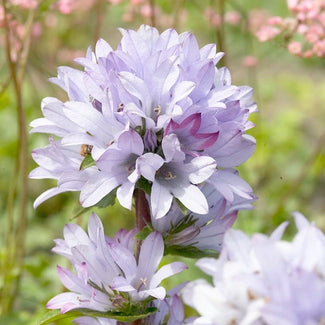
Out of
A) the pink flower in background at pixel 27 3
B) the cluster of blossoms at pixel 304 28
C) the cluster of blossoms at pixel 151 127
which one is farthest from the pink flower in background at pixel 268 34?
the cluster of blossoms at pixel 151 127

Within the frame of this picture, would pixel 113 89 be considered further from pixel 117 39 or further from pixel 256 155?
pixel 117 39

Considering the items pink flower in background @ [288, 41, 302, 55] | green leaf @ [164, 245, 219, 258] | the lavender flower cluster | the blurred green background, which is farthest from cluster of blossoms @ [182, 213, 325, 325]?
pink flower in background @ [288, 41, 302, 55]

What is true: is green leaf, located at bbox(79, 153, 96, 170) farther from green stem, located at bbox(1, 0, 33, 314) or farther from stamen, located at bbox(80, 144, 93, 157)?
green stem, located at bbox(1, 0, 33, 314)

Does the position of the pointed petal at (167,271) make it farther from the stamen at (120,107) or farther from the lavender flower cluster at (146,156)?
the stamen at (120,107)

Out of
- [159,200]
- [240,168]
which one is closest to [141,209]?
[159,200]

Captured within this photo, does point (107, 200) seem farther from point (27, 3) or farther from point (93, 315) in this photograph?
point (27, 3)
